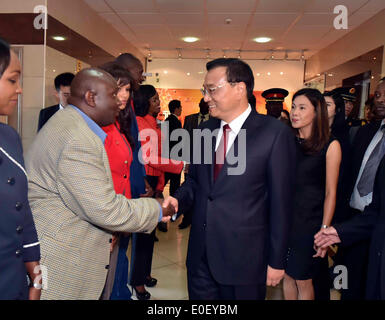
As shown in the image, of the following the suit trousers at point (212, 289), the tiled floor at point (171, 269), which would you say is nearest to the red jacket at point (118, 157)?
the suit trousers at point (212, 289)

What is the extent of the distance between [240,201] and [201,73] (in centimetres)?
874

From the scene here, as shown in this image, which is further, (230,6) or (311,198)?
(230,6)

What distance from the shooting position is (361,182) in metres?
2.40

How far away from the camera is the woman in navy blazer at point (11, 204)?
0.99m

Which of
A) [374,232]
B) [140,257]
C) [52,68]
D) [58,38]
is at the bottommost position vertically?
[140,257]

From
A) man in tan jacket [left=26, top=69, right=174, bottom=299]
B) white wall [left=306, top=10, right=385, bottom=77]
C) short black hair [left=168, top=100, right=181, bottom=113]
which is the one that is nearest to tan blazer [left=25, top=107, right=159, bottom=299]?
man in tan jacket [left=26, top=69, right=174, bottom=299]

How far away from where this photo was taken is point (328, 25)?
20.5 feet

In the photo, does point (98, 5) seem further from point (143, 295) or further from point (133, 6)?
point (143, 295)

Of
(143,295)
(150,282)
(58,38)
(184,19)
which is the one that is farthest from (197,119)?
(143,295)

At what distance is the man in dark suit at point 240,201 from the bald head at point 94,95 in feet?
1.71

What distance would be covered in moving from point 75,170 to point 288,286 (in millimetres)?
1802

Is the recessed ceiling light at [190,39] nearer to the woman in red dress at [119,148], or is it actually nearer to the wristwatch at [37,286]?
the woman in red dress at [119,148]

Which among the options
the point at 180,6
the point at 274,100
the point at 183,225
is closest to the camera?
the point at 274,100

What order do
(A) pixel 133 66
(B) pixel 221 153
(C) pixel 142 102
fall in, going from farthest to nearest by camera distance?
1. (C) pixel 142 102
2. (A) pixel 133 66
3. (B) pixel 221 153
